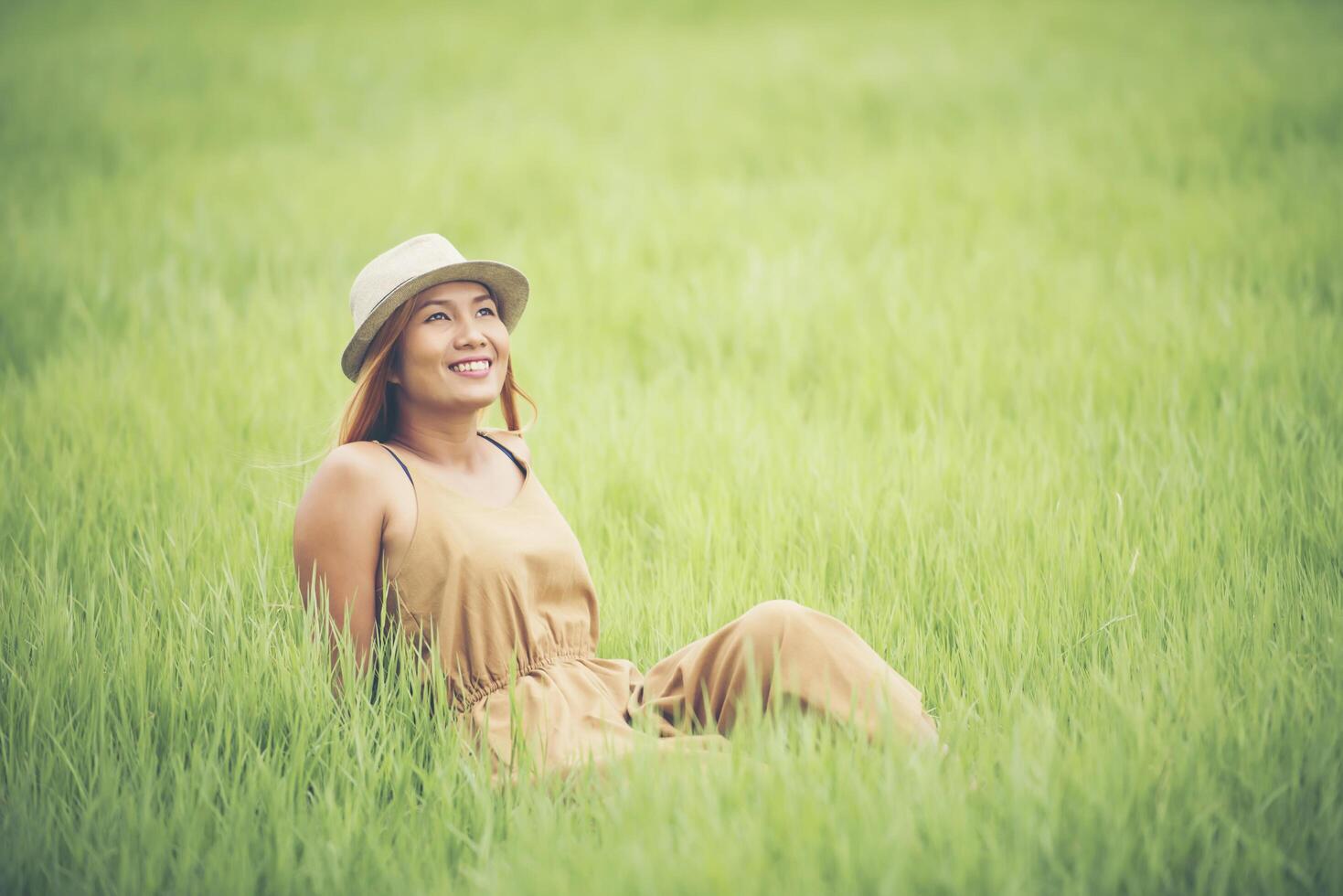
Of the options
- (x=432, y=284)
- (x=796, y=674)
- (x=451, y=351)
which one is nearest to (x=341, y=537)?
(x=451, y=351)

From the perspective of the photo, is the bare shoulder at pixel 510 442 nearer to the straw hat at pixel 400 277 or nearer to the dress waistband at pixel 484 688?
the straw hat at pixel 400 277

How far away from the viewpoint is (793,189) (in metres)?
6.24

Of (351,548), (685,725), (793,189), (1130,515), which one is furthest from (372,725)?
(793,189)

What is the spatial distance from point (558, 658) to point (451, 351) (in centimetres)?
70

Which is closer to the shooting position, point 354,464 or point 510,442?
point 354,464

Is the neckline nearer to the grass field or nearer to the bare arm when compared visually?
the bare arm

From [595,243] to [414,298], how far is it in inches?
136

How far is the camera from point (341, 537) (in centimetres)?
184

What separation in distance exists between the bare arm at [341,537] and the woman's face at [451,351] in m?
0.22

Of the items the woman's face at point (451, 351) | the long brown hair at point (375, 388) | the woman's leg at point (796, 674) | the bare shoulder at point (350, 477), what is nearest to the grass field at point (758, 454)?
the woman's leg at point (796, 674)

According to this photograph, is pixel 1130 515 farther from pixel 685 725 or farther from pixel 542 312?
pixel 542 312

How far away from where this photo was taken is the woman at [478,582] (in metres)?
1.79

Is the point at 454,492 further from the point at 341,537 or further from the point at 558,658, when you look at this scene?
the point at 558,658

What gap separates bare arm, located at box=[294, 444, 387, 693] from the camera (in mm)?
1847
